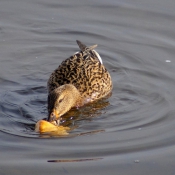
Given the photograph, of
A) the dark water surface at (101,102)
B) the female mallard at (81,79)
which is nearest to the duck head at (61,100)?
the female mallard at (81,79)

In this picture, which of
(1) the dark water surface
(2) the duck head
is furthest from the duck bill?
(1) the dark water surface

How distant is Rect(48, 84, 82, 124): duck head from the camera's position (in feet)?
30.0

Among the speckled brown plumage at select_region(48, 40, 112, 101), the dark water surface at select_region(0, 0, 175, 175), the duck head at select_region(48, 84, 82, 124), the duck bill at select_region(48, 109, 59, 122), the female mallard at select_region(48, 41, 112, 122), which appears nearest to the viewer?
the dark water surface at select_region(0, 0, 175, 175)

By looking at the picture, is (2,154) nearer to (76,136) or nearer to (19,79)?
(76,136)

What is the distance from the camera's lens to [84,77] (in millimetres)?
10375

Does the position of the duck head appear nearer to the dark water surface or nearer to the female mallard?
the female mallard

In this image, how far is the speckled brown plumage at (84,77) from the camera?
33.7 feet

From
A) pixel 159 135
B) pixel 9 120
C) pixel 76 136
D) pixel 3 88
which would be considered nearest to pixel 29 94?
pixel 3 88

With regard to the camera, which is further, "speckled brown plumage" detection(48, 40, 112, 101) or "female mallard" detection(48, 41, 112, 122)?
"speckled brown plumage" detection(48, 40, 112, 101)

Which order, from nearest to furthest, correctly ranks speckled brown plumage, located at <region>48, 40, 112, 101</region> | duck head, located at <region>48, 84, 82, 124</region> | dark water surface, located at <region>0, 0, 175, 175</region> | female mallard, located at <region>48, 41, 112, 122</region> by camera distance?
dark water surface, located at <region>0, 0, 175, 175</region> → duck head, located at <region>48, 84, 82, 124</region> → female mallard, located at <region>48, 41, 112, 122</region> → speckled brown plumage, located at <region>48, 40, 112, 101</region>

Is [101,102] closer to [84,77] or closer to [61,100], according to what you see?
[84,77]

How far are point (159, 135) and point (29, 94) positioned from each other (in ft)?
8.11

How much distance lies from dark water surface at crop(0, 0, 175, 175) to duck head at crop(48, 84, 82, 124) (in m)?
0.20

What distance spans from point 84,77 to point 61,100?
1.01 meters
